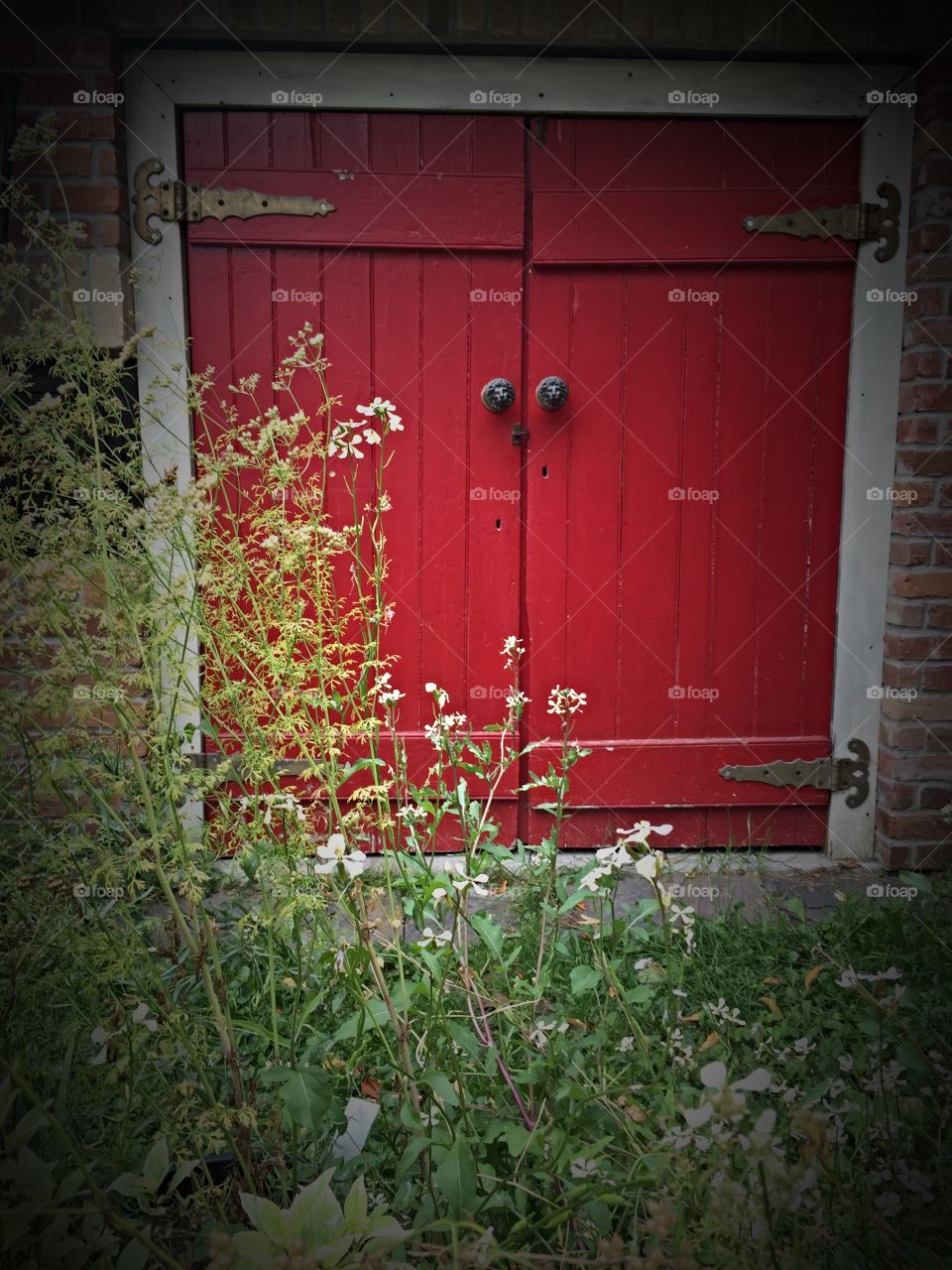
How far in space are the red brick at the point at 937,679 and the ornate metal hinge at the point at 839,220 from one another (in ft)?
4.42

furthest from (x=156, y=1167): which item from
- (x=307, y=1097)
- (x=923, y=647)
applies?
(x=923, y=647)

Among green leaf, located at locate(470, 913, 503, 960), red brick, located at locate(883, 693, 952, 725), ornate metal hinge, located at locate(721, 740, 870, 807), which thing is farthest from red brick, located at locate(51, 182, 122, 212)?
red brick, located at locate(883, 693, 952, 725)

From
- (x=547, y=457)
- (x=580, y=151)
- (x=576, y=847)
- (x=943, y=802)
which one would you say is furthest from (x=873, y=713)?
(x=580, y=151)

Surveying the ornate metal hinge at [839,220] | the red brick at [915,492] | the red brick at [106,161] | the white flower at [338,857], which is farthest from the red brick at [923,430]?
the red brick at [106,161]

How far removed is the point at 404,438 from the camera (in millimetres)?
2816

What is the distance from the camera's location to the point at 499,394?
9.11 ft

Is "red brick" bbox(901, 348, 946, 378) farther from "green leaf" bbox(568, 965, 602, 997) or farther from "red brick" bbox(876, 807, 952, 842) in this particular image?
"green leaf" bbox(568, 965, 602, 997)

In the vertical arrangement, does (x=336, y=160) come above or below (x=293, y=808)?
above

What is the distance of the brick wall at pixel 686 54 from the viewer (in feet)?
8.23

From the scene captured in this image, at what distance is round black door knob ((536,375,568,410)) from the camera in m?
2.77

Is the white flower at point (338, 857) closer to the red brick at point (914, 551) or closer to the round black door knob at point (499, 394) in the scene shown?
the round black door knob at point (499, 394)

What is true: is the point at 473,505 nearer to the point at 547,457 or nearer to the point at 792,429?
the point at 547,457

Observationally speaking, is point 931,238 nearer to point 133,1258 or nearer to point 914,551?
point 914,551

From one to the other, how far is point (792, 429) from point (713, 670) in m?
0.80
